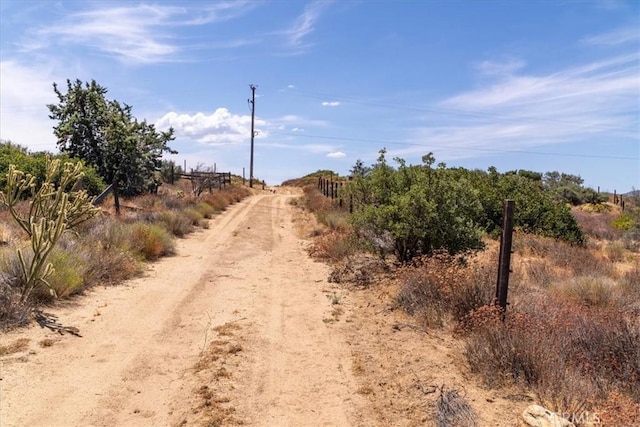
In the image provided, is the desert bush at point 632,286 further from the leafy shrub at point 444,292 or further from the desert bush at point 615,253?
the desert bush at point 615,253

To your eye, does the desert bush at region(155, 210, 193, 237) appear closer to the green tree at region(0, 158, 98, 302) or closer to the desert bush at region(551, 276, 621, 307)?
the green tree at region(0, 158, 98, 302)

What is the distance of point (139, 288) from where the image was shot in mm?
9633

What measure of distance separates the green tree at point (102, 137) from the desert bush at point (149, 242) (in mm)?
6130

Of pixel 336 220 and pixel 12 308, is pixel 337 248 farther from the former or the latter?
pixel 12 308

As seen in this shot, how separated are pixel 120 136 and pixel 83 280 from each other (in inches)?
413

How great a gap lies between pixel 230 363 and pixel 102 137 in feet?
53.7

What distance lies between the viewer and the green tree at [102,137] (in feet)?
61.5

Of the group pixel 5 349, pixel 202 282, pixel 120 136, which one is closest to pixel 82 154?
pixel 120 136

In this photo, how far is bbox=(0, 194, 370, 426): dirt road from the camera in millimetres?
4832

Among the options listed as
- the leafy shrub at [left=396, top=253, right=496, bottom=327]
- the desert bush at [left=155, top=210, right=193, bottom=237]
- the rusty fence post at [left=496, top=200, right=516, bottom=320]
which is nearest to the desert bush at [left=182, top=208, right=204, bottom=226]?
the desert bush at [left=155, top=210, right=193, bottom=237]

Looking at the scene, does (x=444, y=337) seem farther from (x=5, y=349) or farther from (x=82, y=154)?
(x=82, y=154)

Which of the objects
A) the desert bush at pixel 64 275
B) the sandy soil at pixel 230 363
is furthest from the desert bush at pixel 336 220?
the desert bush at pixel 64 275

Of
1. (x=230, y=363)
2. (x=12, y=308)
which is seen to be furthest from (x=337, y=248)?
(x=12, y=308)

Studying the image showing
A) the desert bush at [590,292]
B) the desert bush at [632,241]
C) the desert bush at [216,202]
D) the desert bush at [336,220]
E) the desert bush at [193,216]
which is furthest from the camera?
the desert bush at [216,202]
